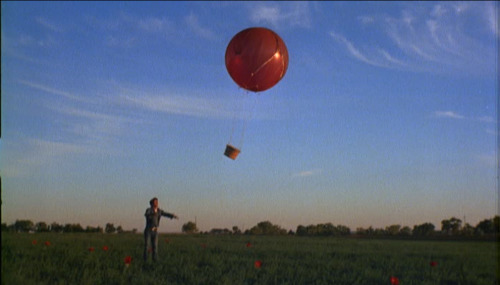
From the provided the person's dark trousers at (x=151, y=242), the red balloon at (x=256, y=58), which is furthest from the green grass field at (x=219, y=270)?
the red balloon at (x=256, y=58)

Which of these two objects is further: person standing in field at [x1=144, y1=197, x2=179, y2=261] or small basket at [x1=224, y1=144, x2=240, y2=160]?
person standing in field at [x1=144, y1=197, x2=179, y2=261]

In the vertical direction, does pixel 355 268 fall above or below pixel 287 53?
below

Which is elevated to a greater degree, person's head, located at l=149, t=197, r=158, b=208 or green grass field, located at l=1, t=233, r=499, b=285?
person's head, located at l=149, t=197, r=158, b=208

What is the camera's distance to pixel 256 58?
32.9 ft

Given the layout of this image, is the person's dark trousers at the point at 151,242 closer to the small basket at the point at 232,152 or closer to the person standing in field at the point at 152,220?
the person standing in field at the point at 152,220

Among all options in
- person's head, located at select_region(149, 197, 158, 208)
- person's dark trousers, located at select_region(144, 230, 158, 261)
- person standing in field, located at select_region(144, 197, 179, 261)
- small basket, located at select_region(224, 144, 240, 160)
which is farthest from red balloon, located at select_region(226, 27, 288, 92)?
person's dark trousers, located at select_region(144, 230, 158, 261)

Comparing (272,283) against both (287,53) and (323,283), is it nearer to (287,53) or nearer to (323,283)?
(323,283)

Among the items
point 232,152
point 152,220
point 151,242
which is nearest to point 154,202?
point 152,220

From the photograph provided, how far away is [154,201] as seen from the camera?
12.8m

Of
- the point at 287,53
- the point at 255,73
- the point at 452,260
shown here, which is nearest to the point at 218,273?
the point at 255,73

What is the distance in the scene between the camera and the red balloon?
395 inches

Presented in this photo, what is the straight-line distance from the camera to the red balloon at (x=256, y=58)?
10.0 metres

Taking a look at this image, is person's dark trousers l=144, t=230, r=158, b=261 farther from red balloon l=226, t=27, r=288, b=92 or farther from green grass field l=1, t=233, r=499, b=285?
red balloon l=226, t=27, r=288, b=92

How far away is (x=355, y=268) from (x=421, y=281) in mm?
1931
